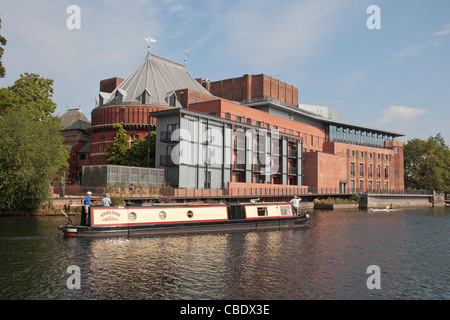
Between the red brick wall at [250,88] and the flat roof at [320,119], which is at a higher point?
the red brick wall at [250,88]

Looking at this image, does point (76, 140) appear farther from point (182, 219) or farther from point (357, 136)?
point (182, 219)

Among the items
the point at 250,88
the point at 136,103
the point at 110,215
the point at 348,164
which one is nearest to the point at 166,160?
the point at 136,103

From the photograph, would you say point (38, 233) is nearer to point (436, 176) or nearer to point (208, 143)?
point (208, 143)

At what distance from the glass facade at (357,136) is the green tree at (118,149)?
153ft

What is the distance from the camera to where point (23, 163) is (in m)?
33.5

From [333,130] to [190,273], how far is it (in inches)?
3053

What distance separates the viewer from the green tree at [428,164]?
91.8 m

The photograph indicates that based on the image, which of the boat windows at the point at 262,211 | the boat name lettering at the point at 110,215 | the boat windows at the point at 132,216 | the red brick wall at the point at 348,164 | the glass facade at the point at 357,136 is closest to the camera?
the boat name lettering at the point at 110,215

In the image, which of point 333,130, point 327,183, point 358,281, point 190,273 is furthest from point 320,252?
point 333,130

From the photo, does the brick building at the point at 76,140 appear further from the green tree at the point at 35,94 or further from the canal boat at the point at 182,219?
the canal boat at the point at 182,219

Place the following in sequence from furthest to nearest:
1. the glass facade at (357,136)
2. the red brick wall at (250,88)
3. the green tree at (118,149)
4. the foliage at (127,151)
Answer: the red brick wall at (250,88) < the glass facade at (357,136) < the green tree at (118,149) < the foliage at (127,151)

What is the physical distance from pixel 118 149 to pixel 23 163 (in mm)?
27325

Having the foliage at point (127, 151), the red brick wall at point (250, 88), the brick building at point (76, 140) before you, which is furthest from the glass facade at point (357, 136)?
the brick building at point (76, 140)

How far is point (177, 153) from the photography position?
47688mm
